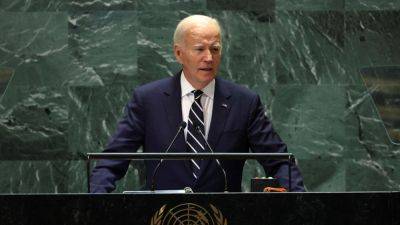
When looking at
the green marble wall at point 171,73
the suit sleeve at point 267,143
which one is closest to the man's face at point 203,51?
the suit sleeve at point 267,143

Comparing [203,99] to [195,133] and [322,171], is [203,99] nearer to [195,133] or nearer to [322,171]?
[195,133]

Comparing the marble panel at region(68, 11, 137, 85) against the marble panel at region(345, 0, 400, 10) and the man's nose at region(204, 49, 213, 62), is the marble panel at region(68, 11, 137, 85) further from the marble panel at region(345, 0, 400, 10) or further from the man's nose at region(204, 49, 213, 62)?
the man's nose at region(204, 49, 213, 62)

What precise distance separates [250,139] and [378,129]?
2.23 meters

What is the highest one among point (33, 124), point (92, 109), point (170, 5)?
point (170, 5)

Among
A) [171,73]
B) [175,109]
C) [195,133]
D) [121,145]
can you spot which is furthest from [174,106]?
[171,73]

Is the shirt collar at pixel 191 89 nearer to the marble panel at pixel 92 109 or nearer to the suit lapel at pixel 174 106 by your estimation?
the suit lapel at pixel 174 106

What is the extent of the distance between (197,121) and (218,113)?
14 cm

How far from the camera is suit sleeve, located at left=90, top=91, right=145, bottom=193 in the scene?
4672 mm

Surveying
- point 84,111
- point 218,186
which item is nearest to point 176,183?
point 218,186
